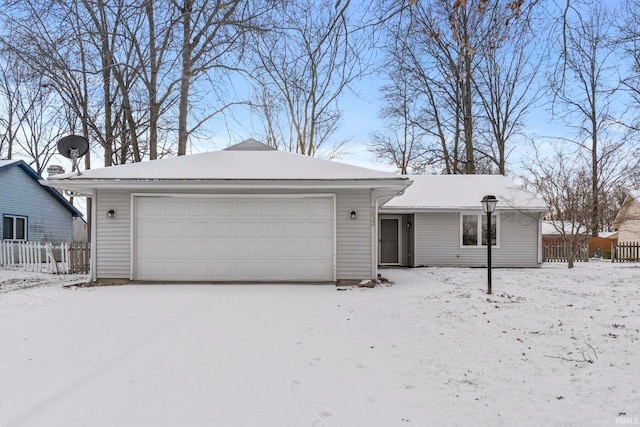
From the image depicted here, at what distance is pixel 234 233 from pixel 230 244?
0.27 m

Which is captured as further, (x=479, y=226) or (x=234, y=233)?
(x=479, y=226)

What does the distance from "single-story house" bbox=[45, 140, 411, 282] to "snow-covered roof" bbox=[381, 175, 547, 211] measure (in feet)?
18.1

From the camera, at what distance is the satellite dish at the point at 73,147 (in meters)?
9.68

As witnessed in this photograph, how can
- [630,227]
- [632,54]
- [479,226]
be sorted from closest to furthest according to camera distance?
[632,54], [479,226], [630,227]

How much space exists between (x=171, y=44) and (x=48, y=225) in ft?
59.2

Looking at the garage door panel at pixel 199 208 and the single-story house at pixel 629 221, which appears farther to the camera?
the single-story house at pixel 629 221

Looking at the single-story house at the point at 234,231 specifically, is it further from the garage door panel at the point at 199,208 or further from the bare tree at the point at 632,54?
the bare tree at the point at 632,54

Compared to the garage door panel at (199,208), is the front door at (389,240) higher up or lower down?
lower down

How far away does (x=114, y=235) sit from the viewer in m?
9.62

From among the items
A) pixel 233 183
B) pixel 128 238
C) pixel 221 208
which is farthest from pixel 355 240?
pixel 128 238

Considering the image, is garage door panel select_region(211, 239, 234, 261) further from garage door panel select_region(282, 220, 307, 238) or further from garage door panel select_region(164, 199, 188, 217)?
garage door panel select_region(282, 220, 307, 238)

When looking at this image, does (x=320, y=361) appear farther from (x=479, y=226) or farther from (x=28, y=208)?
(x=28, y=208)

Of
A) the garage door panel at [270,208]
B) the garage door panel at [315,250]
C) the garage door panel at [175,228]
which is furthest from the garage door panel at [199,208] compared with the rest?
the garage door panel at [315,250]

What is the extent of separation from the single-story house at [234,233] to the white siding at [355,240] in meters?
0.02
